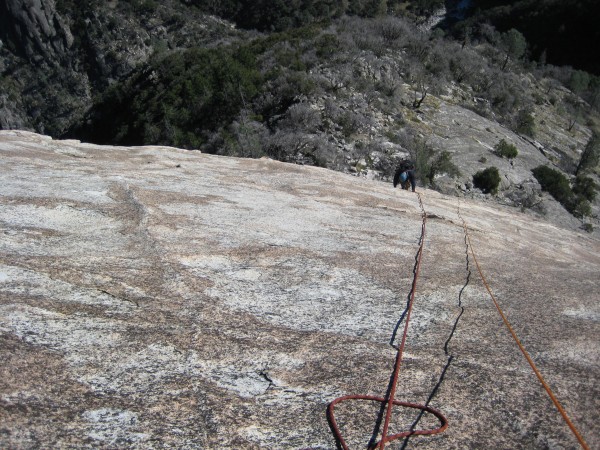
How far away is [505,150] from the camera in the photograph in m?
24.3

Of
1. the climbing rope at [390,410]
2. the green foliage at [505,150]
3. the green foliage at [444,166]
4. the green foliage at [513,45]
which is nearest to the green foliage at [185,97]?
the green foliage at [444,166]

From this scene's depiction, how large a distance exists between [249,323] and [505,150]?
23291 millimetres

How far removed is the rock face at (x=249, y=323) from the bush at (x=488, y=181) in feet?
48.0

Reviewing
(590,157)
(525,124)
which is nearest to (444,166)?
(525,124)

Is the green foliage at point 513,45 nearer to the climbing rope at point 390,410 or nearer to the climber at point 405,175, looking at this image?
the climber at point 405,175

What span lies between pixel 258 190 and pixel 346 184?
268 centimetres

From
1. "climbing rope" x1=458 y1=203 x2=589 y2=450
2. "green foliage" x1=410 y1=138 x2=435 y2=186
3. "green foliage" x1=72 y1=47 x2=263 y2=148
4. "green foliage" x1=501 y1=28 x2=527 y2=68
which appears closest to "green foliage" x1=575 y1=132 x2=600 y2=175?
"green foliage" x1=410 y1=138 x2=435 y2=186

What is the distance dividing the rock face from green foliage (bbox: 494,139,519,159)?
18.1 metres

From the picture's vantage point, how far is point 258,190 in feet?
27.4

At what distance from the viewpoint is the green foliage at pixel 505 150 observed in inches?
955

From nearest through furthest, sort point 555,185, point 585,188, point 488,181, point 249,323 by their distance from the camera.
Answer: point 249,323 < point 488,181 < point 555,185 < point 585,188

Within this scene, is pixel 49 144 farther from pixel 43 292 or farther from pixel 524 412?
pixel 524 412

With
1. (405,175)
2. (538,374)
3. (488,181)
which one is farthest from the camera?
(488,181)

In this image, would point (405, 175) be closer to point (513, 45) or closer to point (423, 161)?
point (423, 161)
